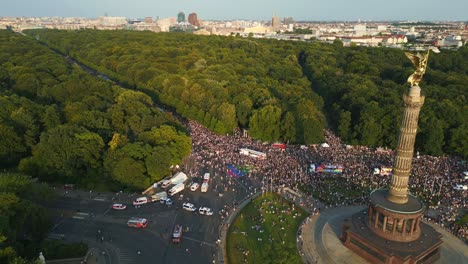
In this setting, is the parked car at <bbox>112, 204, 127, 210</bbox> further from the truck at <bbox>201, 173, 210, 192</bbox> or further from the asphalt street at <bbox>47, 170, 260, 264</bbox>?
the truck at <bbox>201, 173, 210, 192</bbox>

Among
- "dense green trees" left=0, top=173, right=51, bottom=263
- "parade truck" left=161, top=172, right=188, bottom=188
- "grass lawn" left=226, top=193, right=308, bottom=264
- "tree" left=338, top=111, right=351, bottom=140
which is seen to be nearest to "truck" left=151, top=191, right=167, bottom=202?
"parade truck" left=161, top=172, right=188, bottom=188

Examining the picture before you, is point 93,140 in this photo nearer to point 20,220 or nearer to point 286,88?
point 20,220

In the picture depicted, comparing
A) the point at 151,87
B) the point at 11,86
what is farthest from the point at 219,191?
the point at 11,86

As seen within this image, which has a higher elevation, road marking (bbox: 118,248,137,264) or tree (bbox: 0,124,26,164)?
tree (bbox: 0,124,26,164)

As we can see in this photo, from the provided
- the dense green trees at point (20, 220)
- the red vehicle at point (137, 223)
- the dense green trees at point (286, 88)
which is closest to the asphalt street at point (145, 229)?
the red vehicle at point (137, 223)

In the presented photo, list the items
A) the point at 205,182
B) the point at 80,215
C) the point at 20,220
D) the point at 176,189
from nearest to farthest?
the point at 20,220 < the point at 80,215 < the point at 176,189 < the point at 205,182

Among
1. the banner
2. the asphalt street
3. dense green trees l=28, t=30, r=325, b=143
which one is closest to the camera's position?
the asphalt street

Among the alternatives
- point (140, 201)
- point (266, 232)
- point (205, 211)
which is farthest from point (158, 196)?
point (266, 232)

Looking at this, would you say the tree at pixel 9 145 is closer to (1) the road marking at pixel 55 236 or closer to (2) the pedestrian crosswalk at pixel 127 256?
(1) the road marking at pixel 55 236
